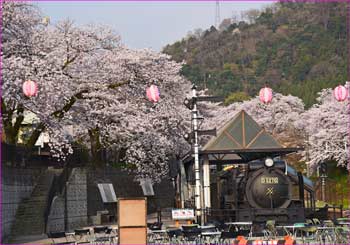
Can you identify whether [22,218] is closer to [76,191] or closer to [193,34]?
[76,191]

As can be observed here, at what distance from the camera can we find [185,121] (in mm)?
32469

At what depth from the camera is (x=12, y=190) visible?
19891 mm

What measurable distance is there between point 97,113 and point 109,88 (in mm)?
1424

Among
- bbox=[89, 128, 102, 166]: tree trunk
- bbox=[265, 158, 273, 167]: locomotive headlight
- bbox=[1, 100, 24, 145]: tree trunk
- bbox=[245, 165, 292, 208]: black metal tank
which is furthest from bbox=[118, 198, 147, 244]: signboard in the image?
bbox=[89, 128, 102, 166]: tree trunk

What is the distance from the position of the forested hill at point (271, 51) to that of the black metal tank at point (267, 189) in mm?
59697

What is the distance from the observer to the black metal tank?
18.6m

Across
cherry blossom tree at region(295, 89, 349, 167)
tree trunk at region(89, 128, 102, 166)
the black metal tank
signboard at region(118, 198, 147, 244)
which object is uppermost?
cherry blossom tree at region(295, 89, 349, 167)

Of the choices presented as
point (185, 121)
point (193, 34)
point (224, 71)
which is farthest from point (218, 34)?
point (185, 121)

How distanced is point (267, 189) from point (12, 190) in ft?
27.1

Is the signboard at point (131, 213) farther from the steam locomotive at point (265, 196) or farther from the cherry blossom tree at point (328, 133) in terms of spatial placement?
the cherry blossom tree at point (328, 133)

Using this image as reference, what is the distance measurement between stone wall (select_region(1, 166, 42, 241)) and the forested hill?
189ft

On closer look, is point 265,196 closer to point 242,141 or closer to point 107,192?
point 242,141

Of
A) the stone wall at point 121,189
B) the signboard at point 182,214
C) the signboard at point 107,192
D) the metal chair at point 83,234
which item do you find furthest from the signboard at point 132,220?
the signboard at point 107,192

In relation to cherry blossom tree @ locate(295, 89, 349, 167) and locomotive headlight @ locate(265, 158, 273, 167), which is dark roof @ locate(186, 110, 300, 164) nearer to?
locomotive headlight @ locate(265, 158, 273, 167)
